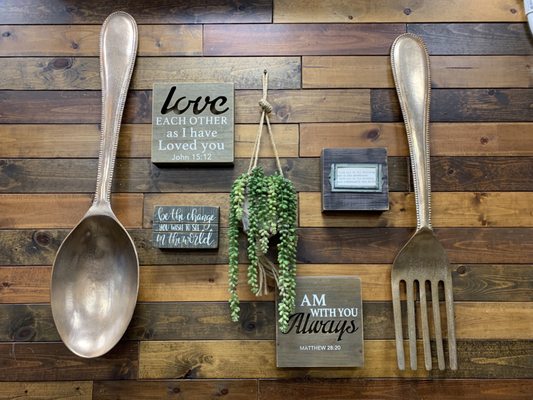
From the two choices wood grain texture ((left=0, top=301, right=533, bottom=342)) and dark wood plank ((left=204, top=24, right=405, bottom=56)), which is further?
dark wood plank ((left=204, top=24, right=405, bottom=56))

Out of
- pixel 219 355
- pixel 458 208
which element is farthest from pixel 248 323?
pixel 458 208

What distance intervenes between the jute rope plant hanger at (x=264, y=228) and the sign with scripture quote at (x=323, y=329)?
0.05 metres

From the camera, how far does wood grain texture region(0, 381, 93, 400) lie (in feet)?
3.57

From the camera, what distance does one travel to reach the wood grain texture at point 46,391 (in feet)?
3.57

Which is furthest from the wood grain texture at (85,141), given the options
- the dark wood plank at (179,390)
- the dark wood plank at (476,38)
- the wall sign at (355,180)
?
the dark wood plank at (179,390)

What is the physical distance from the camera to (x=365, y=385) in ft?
3.55

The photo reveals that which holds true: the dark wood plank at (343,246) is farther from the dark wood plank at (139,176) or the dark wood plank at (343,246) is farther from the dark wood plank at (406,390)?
the dark wood plank at (406,390)

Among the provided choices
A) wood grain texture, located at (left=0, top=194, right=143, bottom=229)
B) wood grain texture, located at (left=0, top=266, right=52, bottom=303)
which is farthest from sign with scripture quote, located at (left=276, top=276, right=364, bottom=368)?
wood grain texture, located at (left=0, top=266, right=52, bottom=303)

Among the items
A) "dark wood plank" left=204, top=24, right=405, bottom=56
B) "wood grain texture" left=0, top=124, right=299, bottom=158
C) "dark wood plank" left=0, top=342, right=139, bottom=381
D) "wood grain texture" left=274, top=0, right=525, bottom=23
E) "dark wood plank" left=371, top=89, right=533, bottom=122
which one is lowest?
"dark wood plank" left=0, top=342, right=139, bottom=381

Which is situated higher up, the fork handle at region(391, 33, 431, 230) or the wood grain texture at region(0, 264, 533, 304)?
the fork handle at region(391, 33, 431, 230)

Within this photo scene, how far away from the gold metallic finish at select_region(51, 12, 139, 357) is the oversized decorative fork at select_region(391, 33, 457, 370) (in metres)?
0.68

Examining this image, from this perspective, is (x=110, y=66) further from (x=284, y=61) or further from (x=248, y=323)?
(x=248, y=323)

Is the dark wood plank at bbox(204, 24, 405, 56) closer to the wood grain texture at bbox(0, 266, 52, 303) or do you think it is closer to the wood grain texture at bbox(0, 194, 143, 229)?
the wood grain texture at bbox(0, 194, 143, 229)

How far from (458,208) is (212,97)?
2.36ft
